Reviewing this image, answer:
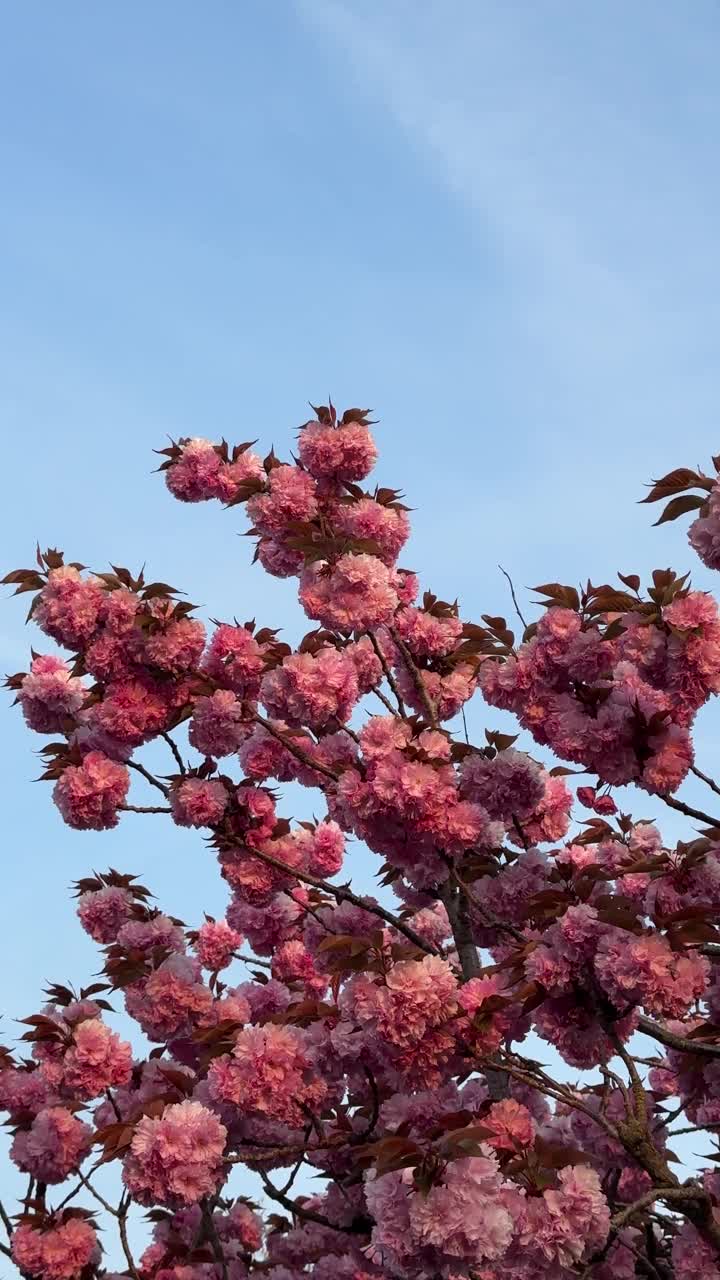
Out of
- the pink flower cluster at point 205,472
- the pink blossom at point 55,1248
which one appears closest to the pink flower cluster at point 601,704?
the pink flower cluster at point 205,472

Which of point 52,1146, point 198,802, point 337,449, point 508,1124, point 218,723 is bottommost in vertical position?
point 508,1124

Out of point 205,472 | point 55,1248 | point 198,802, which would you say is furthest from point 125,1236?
point 205,472

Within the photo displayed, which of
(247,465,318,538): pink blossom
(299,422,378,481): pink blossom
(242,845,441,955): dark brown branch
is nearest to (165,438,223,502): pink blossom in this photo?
(247,465,318,538): pink blossom

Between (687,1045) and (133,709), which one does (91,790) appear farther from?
(687,1045)

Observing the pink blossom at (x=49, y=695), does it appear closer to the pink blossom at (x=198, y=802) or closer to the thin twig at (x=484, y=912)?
the pink blossom at (x=198, y=802)

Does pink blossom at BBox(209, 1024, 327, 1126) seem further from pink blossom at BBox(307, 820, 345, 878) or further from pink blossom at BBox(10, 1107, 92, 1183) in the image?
pink blossom at BBox(307, 820, 345, 878)

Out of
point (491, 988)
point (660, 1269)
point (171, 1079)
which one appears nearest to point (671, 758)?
point (491, 988)

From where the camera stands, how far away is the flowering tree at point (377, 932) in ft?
13.3

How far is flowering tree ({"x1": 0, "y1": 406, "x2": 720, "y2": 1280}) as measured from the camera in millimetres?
4055

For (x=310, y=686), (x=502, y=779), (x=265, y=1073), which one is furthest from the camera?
(x=310, y=686)

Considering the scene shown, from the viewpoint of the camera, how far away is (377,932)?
4312 millimetres

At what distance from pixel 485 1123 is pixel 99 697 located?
117 inches

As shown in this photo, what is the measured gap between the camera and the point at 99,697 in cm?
620

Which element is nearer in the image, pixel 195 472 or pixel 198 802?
pixel 198 802
